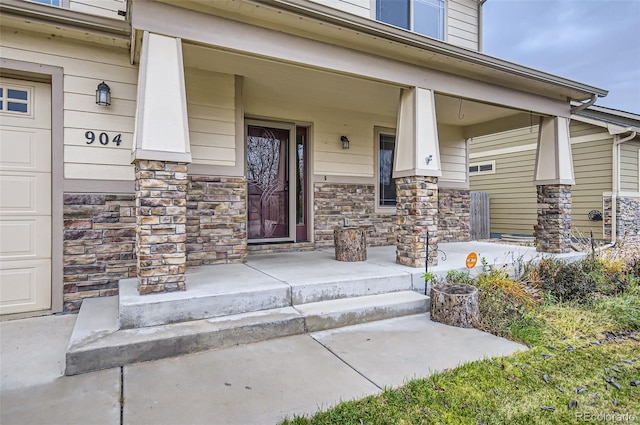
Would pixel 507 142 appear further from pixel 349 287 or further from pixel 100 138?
pixel 100 138

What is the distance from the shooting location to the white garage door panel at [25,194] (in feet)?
13.1

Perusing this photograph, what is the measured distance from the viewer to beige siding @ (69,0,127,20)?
4.34 m

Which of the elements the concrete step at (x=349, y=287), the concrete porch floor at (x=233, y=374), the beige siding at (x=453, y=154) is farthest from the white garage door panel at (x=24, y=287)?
the beige siding at (x=453, y=154)

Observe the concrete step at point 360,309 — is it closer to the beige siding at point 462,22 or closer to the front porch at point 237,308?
the front porch at point 237,308

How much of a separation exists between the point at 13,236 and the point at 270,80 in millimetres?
3774

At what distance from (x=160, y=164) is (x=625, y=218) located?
11285mm

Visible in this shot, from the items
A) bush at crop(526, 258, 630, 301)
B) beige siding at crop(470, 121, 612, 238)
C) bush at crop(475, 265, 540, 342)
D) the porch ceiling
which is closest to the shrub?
bush at crop(526, 258, 630, 301)

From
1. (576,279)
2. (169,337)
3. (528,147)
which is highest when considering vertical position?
(528,147)

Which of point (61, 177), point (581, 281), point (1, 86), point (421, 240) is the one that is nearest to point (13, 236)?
point (61, 177)

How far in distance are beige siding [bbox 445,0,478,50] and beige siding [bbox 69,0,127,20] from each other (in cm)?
597

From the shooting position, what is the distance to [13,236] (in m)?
4.02

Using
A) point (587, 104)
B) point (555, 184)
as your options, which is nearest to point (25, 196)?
point (555, 184)

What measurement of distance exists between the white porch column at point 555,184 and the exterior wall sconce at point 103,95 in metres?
7.13

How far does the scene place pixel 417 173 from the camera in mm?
5012
